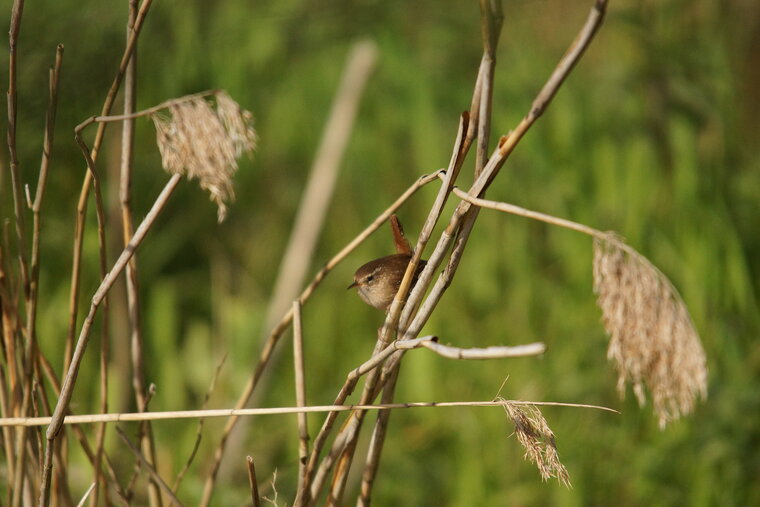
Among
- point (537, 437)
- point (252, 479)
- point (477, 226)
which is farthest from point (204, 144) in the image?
point (477, 226)

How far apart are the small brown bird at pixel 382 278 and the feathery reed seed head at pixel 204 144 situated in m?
0.63

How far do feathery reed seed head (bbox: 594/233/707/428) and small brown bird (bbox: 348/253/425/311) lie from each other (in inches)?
29.4

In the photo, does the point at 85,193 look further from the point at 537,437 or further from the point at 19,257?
the point at 537,437

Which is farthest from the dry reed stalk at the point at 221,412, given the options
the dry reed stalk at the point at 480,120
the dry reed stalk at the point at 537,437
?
the dry reed stalk at the point at 480,120

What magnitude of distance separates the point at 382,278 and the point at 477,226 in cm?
151

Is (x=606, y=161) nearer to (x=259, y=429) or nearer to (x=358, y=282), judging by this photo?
(x=358, y=282)

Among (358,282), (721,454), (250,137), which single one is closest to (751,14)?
(721,454)

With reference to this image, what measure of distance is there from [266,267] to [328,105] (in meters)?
0.80

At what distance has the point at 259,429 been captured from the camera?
3254 mm

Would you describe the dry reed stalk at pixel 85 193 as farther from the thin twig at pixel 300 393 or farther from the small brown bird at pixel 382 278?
the small brown bird at pixel 382 278

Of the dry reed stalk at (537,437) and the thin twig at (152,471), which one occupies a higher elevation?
the dry reed stalk at (537,437)

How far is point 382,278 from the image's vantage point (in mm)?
1947

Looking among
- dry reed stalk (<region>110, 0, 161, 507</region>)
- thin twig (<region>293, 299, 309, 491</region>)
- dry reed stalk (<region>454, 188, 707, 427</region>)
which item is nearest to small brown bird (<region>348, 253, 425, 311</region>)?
thin twig (<region>293, 299, 309, 491</region>)

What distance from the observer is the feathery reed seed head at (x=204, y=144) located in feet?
3.79
